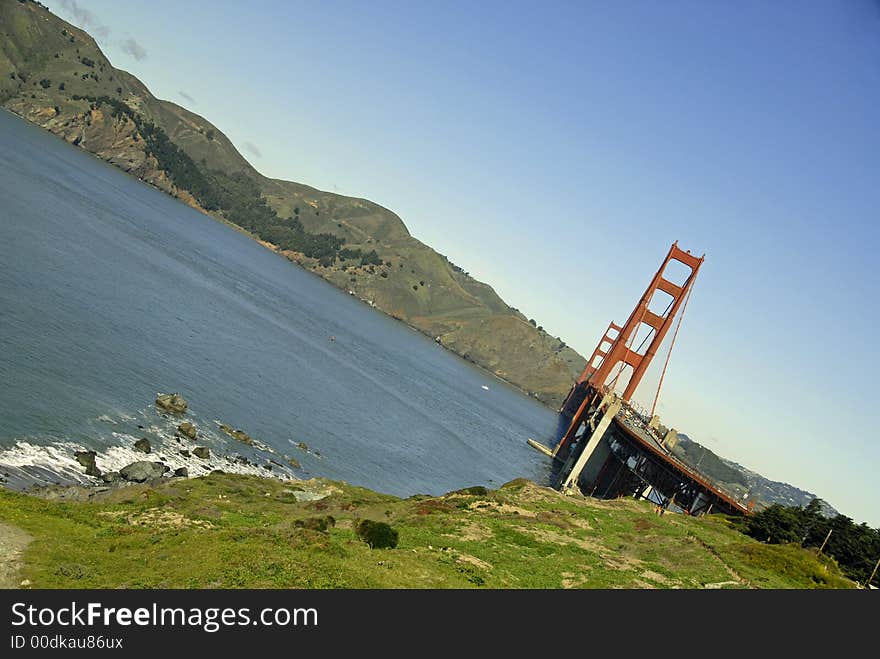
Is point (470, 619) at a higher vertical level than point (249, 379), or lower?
higher

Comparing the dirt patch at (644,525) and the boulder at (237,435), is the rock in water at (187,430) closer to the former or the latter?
the boulder at (237,435)

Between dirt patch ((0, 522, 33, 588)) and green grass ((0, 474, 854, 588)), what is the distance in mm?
379

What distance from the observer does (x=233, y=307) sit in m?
119

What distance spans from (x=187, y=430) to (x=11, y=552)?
106ft

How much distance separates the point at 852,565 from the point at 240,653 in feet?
155

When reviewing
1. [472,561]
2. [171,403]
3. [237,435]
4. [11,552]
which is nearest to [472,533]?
[472,561]

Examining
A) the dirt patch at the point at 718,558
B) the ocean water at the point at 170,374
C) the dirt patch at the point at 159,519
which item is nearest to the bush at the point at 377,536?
the dirt patch at the point at 159,519

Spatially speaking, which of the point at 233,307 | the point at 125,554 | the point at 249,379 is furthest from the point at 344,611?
the point at 233,307

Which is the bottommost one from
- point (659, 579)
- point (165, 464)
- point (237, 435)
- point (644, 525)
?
point (165, 464)

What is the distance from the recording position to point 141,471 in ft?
133

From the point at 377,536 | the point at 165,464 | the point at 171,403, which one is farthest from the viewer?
the point at 171,403

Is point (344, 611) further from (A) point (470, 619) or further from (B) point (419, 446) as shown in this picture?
(B) point (419, 446)

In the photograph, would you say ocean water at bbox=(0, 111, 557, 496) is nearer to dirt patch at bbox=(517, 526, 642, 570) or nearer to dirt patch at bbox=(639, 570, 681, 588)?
dirt patch at bbox=(517, 526, 642, 570)

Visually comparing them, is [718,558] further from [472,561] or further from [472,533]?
[472,561]
